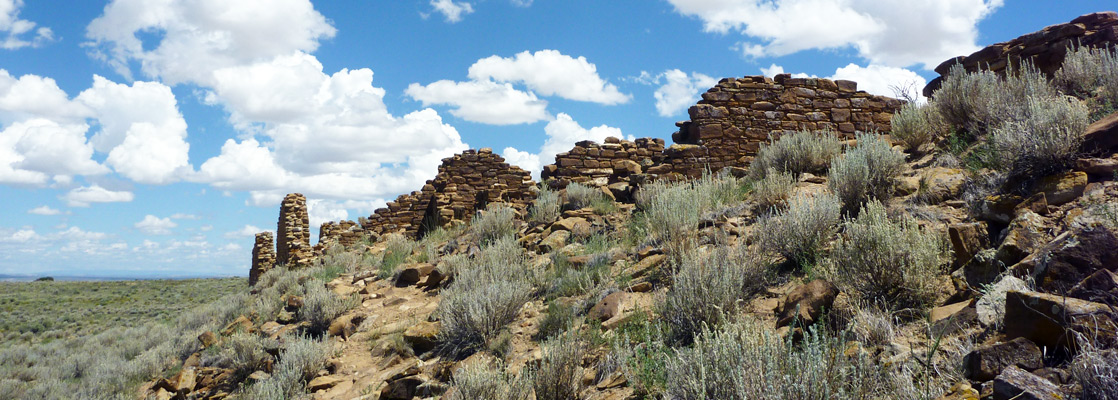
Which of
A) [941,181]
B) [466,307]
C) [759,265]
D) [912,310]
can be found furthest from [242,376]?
[941,181]

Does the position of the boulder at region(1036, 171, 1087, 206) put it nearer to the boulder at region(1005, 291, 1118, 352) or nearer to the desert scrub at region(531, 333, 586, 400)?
the boulder at region(1005, 291, 1118, 352)

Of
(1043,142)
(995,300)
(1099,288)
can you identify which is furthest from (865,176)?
(1099,288)

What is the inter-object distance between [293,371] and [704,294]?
409 cm

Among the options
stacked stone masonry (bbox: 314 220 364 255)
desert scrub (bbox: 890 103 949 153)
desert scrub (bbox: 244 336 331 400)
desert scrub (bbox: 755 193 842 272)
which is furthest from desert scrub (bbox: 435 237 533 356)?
stacked stone masonry (bbox: 314 220 364 255)

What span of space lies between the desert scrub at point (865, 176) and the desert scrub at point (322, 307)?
19.7 feet

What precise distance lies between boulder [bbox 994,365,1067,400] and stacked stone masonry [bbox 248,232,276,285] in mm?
18461

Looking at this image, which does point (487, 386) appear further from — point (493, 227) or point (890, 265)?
point (493, 227)

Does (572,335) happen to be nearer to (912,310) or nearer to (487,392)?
(487,392)

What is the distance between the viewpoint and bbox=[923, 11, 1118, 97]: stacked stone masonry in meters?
7.44

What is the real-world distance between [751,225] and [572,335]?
8.45 ft

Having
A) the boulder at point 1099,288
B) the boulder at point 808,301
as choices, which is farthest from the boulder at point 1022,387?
the boulder at point 808,301

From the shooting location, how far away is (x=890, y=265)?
348 cm

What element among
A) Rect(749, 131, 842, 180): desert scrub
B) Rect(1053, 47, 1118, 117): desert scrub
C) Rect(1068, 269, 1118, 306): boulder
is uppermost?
Rect(1053, 47, 1118, 117): desert scrub

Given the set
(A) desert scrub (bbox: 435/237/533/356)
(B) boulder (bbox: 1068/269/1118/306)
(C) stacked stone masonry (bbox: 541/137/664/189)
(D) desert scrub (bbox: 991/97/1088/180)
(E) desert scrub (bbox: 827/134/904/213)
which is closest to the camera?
(B) boulder (bbox: 1068/269/1118/306)
